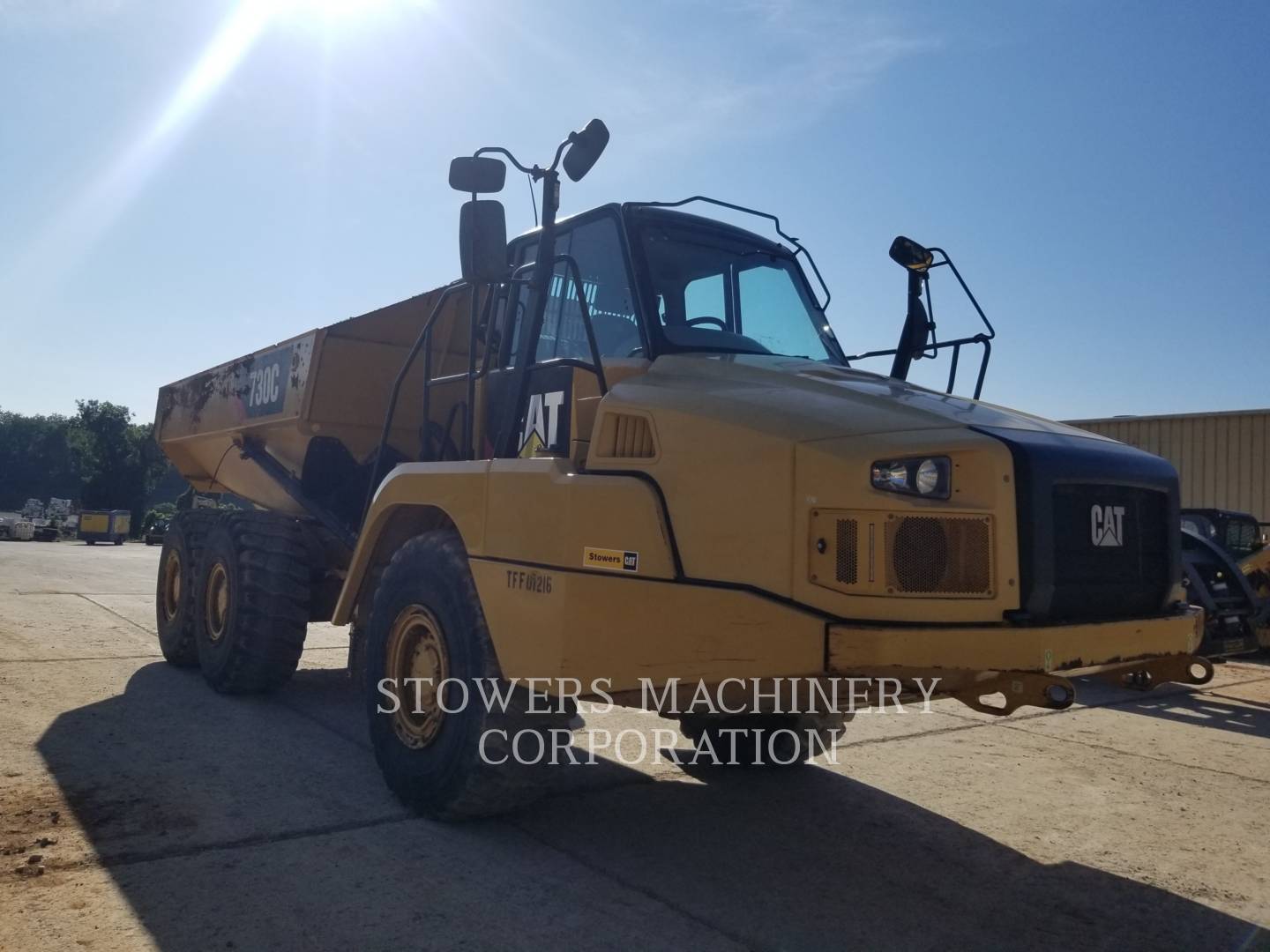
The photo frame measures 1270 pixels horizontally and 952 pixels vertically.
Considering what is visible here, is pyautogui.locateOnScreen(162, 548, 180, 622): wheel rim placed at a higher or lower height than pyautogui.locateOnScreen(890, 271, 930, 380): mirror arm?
lower

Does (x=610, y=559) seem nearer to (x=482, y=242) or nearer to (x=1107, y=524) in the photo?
(x=482, y=242)

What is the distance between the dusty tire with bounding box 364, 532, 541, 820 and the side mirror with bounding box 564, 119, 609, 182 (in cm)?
169

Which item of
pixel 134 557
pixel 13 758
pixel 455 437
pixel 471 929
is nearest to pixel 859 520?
pixel 471 929

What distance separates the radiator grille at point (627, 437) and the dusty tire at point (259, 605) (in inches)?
142

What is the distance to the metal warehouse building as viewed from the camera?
1459cm

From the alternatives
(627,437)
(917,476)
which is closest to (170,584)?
(627,437)

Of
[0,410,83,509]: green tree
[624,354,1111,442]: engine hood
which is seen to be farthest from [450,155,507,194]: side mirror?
[0,410,83,509]: green tree

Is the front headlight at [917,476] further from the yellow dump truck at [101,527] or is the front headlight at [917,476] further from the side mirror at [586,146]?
the yellow dump truck at [101,527]

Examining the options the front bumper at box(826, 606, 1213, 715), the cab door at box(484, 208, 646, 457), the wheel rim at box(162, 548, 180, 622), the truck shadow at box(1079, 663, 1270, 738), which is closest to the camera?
the front bumper at box(826, 606, 1213, 715)

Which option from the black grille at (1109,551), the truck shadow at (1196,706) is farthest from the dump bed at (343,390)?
the truck shadow at (1196,706)

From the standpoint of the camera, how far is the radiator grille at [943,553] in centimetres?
318

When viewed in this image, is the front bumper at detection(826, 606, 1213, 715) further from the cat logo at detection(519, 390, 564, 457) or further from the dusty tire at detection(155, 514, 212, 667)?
the dusty tire at detection(155, 514, 212, 667)

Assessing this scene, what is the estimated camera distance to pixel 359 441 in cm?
→ 720

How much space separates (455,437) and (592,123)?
2.06 metres
